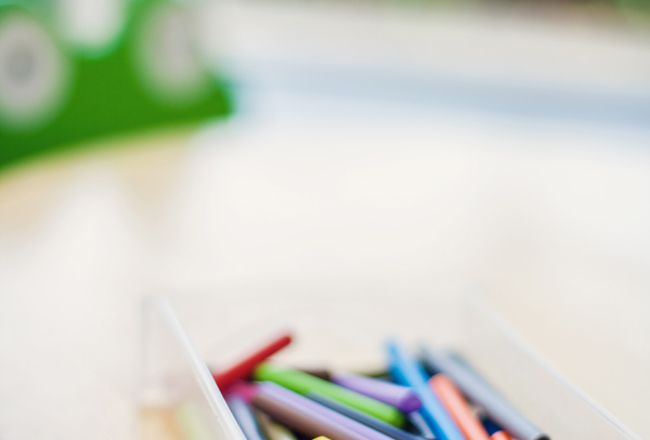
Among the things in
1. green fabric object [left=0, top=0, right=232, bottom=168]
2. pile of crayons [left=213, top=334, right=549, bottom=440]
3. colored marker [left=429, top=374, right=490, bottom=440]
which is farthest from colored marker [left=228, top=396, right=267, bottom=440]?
green fabric object [left=0, top=0, right=232, bottom=168]

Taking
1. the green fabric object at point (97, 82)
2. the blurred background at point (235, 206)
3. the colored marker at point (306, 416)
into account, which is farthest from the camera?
the green fabric object at point (97, 82)

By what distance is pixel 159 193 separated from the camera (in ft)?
2.69

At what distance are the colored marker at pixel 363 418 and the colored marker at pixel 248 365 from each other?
0.04m

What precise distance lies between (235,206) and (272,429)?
20.2 inches

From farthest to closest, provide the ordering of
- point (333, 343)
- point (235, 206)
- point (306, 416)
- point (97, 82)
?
1. point (97, 82)
2. point (235, 206)
3. point (333, 343)
4. point (306, 416)

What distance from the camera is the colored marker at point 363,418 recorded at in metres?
0.31

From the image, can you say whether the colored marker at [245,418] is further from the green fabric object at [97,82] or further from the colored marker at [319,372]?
the green fabric object at [97,82]

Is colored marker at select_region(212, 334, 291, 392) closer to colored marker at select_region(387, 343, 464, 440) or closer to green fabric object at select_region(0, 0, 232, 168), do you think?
colored marker at select_region(387, 343, 464, 440)

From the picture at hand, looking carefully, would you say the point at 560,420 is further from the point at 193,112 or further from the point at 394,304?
the point at 193,112

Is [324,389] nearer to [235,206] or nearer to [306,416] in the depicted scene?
[306,416]

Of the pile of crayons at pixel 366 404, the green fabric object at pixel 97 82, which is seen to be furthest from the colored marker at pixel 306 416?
the green fabric object at pixel 97 82

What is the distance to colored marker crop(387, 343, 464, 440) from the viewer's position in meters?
0.32

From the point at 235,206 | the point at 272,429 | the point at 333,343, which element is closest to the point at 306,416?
the point at 272,429

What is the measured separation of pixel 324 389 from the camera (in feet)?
1.14
